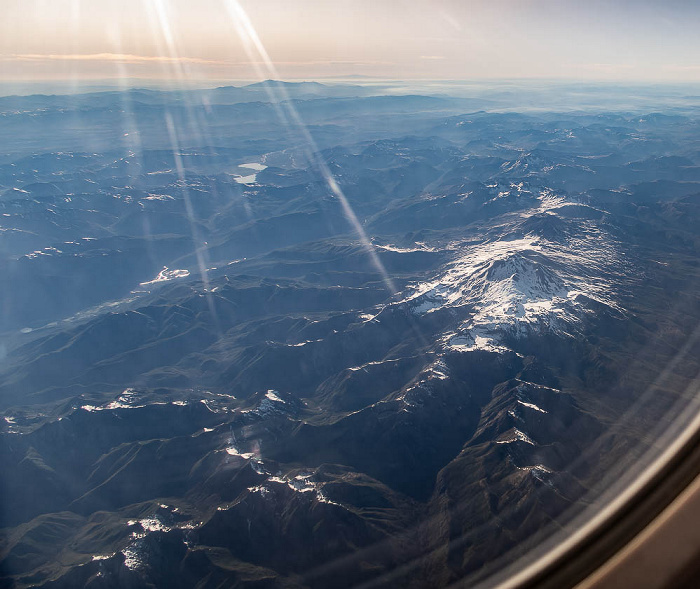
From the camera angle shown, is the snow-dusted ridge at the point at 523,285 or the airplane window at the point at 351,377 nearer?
the airplane window at the point at 351,377

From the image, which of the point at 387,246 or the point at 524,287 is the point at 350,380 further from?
the point at 387,246

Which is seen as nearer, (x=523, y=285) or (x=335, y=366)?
(x=335, y=366)

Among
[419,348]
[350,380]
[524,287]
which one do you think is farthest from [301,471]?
[524,287]

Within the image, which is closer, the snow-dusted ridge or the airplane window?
the airplane window

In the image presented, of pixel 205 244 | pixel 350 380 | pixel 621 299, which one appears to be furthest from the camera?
pixel 205 244

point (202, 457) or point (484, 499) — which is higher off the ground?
point (484, 499)

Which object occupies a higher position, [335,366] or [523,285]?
[523,285]

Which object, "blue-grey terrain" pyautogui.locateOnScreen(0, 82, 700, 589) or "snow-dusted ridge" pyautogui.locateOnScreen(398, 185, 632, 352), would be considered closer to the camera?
"blue-grey terrain" pyautogui.locateOnScreen(0, 82, 700, 589)

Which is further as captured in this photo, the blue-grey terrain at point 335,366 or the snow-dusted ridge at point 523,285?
the snow-dusted ridge at point 523,285
